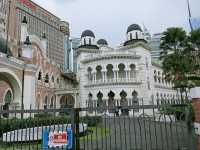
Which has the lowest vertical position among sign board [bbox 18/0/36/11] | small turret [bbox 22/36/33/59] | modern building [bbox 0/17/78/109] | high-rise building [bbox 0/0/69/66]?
modern building [bbox 0/17/78/109]

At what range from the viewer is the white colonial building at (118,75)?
40094mm

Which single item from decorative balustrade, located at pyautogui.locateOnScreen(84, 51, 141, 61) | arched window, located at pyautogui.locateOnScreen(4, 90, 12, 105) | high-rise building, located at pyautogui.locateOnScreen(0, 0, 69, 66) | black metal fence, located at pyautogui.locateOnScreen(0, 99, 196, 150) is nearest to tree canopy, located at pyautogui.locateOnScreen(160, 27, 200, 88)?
decorative balustrade, located at pyautogui.locateOnScreen(84, 51, 141, 61)

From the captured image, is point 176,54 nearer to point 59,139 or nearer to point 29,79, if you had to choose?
point 29,79

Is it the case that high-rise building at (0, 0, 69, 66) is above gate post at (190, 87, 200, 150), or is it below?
above

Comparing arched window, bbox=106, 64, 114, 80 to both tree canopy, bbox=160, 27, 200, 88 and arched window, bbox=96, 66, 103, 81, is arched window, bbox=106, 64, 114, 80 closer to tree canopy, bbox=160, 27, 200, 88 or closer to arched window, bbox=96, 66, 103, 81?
arched window, bbox=96, 66, 103, 81

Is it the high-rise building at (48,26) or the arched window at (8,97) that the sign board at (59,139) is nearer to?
the arched window at (8,97)

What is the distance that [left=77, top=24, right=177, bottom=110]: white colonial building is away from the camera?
132ft

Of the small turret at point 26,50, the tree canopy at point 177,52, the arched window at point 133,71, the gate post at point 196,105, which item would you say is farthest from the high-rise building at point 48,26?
the gate post at point 196,105

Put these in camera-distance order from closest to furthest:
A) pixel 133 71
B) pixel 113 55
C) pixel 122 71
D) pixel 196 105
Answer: pixel 196 105 < pixel 113 55 < pixel 133 71 < pixel 122 71

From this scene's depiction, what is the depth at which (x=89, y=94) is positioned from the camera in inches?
1674

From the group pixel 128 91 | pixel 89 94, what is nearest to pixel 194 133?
pixel 128 91

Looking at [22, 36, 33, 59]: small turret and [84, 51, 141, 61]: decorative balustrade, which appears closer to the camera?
[22, 36, 33, 59]: small turret

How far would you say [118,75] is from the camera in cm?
4266

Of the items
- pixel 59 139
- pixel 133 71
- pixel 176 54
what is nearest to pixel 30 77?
pixel 176 54
